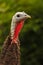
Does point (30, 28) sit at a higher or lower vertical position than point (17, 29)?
higher

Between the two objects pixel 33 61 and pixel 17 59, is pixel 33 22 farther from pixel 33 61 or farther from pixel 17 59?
pixel 17 59

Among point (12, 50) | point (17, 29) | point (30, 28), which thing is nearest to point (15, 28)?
point (17, 29)

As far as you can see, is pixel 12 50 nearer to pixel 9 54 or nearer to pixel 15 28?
pixel 9 54

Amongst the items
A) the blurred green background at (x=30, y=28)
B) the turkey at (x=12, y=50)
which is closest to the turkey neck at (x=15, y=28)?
the turkey at (x=12, y=50)

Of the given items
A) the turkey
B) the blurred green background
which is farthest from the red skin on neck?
the blurred green background

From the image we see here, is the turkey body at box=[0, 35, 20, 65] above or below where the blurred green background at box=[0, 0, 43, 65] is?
below

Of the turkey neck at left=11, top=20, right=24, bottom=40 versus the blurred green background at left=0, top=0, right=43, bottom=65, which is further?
the blurred green background at left=0, top=0, right=43, bottom=65

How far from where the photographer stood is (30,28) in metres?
7.50

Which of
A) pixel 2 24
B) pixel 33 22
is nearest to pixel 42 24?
pixel 33 22

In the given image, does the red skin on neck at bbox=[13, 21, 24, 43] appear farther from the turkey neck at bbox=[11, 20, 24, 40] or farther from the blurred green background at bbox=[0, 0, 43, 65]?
the blurred green background at bbox=[0, 0, 43, 65]

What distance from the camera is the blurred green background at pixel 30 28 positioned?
727 cm

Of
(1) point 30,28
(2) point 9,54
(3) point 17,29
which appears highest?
(1) point 30,28

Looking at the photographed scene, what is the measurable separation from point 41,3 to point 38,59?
90cm

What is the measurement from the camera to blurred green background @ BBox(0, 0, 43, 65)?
727 cm
